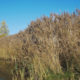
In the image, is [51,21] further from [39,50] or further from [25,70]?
[25,70]

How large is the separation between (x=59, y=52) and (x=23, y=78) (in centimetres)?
149

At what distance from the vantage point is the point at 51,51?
500 cm

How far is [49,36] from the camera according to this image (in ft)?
18.0

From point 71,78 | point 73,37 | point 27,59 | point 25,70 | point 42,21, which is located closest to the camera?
point 71,78

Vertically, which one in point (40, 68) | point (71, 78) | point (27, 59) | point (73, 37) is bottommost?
point (71, 78)

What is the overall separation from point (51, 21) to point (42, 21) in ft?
1.73

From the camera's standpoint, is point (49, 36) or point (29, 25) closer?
point (49, 36)

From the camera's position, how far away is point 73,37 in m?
4.87

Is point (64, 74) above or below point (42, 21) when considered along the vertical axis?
below

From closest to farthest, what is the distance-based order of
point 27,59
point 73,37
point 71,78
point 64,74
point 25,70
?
1. point 71,78
2. point 64,74
3. point 73,37
4. point 25,70
5. point 27,59

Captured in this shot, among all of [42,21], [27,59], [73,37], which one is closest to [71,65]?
[73,37]

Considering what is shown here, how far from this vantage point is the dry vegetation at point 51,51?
459 centimetres

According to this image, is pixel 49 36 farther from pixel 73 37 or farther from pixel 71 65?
pixel 71 65

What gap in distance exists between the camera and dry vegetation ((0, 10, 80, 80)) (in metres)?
4.59
